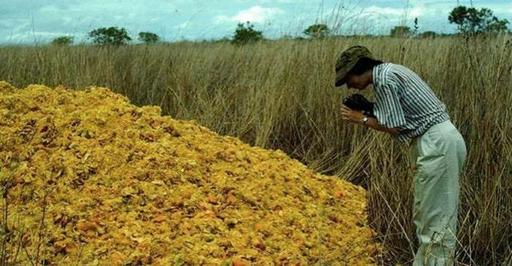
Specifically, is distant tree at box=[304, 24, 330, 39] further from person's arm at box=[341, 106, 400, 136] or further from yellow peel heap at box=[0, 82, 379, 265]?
person's arm at box=[341, 106, 400, 136]

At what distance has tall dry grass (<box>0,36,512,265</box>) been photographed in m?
3.65

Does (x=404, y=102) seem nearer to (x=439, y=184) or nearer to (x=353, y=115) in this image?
(x=353, y=115)

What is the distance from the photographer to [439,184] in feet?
10.3

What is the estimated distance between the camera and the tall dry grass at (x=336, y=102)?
365cm

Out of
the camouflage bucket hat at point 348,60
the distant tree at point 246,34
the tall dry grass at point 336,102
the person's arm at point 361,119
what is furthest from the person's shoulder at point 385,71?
the distant tree at point 246,34

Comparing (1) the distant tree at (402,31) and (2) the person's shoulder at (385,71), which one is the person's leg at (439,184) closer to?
(2) the person's shoulder at (385,71)

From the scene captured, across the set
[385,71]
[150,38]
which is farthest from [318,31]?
[150,38]

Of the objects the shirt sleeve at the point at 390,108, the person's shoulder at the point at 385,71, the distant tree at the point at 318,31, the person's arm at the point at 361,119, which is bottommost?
the person's arm at the point at 361,119

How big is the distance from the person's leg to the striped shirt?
0.06 meters

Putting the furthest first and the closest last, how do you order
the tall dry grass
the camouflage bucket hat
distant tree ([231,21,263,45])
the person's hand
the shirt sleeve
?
1. distant tree ([231,21,263,45])
2. the tall dry grass
3. the person's hand
4. the camouflage bucket hat
5. the shirt sleeve

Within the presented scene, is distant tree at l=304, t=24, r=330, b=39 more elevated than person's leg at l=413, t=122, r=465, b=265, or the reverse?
distant tree at l=304, t=24, r=330, b=39

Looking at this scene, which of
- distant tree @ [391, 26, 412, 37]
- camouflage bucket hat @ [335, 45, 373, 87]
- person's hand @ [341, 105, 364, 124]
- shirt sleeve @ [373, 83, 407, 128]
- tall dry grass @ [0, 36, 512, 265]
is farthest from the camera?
distant tree @ [391, 26, 412, 37]

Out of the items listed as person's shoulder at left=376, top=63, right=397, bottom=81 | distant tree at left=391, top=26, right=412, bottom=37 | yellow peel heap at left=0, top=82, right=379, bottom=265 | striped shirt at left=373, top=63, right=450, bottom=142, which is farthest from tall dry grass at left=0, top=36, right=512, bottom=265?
person's shoulder at left=376, top=63, right=397, bottom=81

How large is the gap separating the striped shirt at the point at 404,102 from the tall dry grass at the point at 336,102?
1.72 ft
